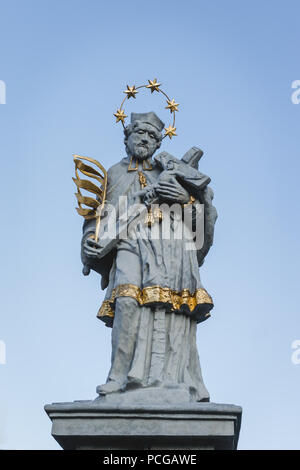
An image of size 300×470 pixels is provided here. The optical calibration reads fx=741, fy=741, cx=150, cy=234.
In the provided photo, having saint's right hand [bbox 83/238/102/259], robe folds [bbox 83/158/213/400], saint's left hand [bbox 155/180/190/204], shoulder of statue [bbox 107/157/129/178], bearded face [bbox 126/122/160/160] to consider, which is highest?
bearded face [bbox 126/122/160/160]

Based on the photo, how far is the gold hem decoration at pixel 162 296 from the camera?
8242mm

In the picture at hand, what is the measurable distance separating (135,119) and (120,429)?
419 centimetres

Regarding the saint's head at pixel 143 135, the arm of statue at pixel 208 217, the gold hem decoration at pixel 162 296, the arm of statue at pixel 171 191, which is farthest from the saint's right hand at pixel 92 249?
the saint's head at pixel 143 135

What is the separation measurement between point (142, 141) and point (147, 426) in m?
3.85

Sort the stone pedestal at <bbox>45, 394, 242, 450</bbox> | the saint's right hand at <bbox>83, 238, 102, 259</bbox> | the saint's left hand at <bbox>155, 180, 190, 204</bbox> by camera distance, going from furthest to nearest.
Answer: the saint's left hand at <bbox>155, 180, 190, 204</bbox> → the saint's right hand at <bbox>83, 238, 102, 259</bbox> → the stone pedestal at <bbox>45, 394, 242, 450</bbox>

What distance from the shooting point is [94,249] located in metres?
8.80

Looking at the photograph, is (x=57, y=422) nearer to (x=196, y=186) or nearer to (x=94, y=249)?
(x=94, y=249)

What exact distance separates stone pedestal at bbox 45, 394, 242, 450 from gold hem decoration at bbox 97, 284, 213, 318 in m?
1.27

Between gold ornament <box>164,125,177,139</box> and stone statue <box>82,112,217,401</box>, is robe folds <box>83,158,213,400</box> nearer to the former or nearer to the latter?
stone statue <box>82,112,217,401</box>

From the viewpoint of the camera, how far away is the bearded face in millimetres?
9594

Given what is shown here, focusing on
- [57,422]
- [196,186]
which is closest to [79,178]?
[196,186]

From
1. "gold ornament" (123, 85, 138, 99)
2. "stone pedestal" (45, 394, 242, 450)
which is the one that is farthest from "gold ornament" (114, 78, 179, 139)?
"stone pedestal" (45, 394, 242, 450)

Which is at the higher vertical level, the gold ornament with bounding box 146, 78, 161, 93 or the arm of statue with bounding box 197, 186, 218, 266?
the gold ornament with bounding box 146, 78, 161, 93
